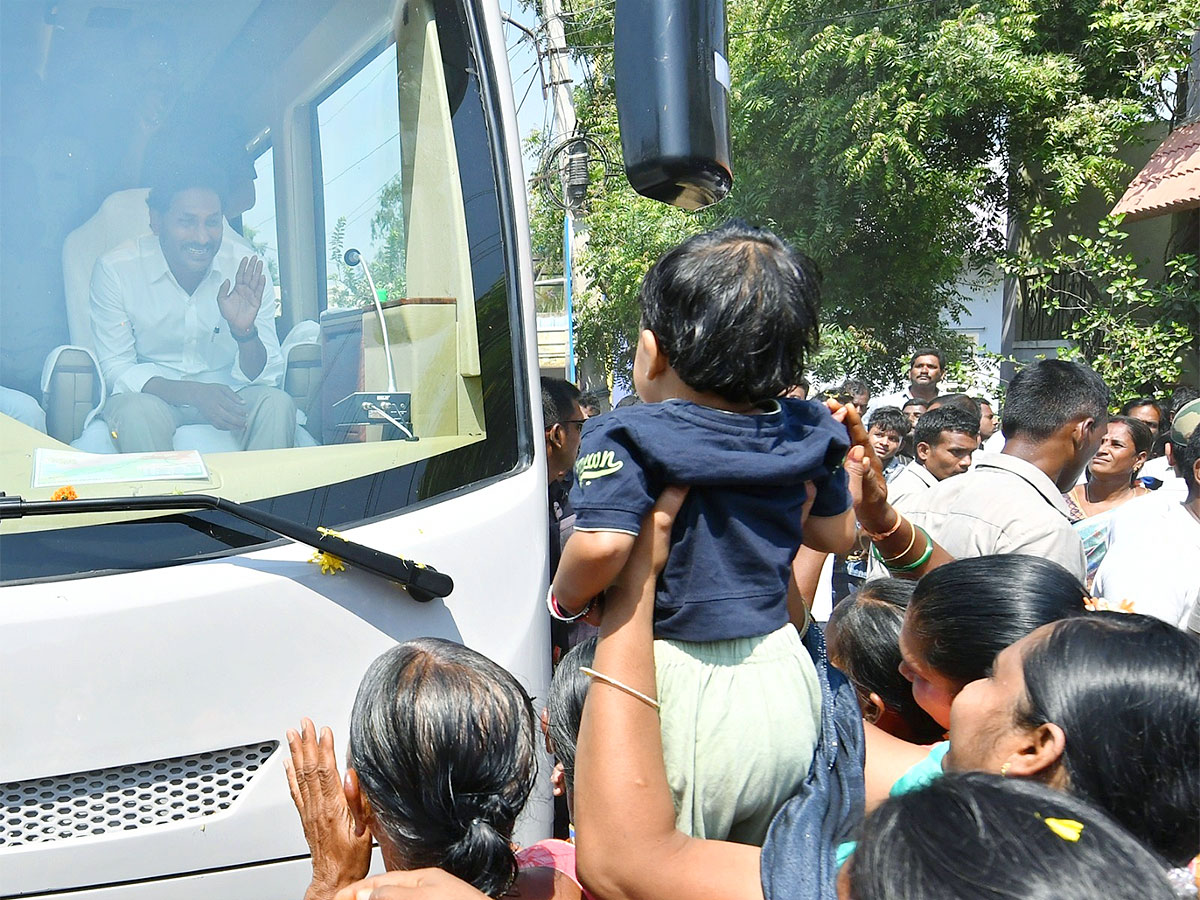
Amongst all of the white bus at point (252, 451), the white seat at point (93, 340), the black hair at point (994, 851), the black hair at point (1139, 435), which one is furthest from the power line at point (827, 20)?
the black hair at point (994, 851)

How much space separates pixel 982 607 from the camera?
1816mm

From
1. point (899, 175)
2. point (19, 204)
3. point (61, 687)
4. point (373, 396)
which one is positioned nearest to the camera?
point (61, 687)

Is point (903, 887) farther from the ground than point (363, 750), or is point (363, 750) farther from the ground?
point (903, 887)

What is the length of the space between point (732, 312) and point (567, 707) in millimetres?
795

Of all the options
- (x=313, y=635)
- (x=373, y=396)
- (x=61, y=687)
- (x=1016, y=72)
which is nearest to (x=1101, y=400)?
(x=373, y=396)

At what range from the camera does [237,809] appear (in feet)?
6.66

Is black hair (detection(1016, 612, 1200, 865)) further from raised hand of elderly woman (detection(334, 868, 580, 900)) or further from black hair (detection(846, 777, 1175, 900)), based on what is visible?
raised hand of elderly woman (detection(334, 868, 580, 900))

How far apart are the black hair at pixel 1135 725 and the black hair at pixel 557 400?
109 inches

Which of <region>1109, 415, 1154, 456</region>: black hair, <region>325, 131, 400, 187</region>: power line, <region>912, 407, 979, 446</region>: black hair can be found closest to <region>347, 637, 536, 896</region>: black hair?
<region>325, 131, 400, 187</region>: power line

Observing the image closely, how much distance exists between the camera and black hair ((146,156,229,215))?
2389mm

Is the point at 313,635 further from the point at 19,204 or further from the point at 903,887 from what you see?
the point at 903,887

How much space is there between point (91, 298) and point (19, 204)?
223mm

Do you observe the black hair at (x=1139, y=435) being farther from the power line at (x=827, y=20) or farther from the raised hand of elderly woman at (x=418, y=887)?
the power line at (x=827, y=20)

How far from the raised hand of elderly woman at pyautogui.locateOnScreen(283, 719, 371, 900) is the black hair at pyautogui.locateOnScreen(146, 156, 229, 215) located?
4.14 feet
